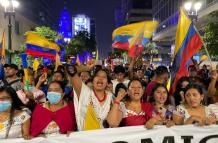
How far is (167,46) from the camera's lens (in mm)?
76688

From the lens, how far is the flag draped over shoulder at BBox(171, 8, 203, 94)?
6395mm

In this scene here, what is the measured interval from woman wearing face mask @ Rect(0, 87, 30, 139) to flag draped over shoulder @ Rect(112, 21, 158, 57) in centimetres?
508

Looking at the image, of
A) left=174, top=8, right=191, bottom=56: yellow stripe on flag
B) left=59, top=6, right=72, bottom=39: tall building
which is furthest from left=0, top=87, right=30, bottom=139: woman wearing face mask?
left=59, top=6, right=72, bottom=39: tall building

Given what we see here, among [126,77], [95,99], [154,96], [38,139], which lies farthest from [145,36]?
[38,139]

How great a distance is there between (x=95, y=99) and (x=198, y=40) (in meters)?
2.61

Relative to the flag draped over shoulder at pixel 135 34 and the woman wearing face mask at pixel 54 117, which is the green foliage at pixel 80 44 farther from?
the woman wearing face mask at pixel 54 117

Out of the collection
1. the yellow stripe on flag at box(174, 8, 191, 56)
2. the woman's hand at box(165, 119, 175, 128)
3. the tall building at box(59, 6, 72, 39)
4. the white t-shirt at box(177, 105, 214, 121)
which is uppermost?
the tall building at box(59, 6, 72, 39)

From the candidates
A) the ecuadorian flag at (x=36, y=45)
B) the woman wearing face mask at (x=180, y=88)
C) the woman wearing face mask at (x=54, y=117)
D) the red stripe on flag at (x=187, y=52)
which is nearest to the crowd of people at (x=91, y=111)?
the woman wearing face mask at (x=54, y=117)

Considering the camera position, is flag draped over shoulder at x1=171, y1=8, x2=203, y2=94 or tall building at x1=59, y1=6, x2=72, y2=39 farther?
tall building at x1=59, y1=6, x2=72, y2=39

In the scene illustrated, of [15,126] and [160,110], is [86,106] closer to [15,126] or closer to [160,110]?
[15,126]

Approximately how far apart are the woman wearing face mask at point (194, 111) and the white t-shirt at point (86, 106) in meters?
1.02

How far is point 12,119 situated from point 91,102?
1.08 m

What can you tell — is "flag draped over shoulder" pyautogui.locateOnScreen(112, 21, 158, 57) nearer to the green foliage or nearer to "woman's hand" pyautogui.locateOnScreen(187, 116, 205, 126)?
"woman's hand" pyautogui.locateOnScreen(187, 116, 205, 126)

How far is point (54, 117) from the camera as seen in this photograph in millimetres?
4500
